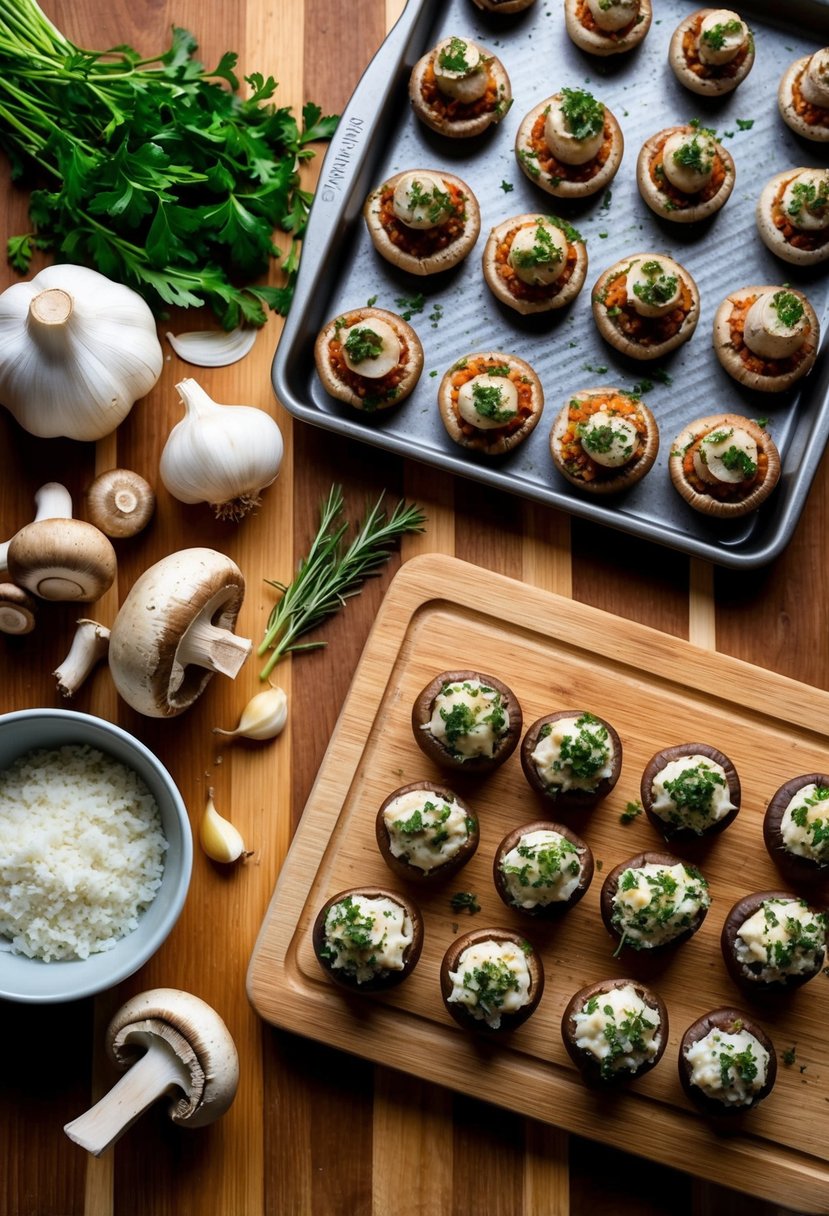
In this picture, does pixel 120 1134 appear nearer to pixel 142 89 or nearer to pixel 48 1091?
pixel 48 1091

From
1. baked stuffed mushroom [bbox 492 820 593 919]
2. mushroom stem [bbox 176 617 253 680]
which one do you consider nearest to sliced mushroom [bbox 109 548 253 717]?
mushroom stem [bbox 176 617 253 680]

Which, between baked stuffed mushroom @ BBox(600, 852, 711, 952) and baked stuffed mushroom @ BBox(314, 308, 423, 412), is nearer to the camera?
baked stuffed mushroom @ BBox(600, 852, 711, 952)

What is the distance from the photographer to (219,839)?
11.1ft

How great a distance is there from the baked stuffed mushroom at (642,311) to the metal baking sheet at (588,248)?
0.08m

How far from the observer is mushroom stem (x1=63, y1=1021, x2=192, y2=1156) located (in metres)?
3.05

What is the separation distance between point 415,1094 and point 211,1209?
26.8 inches

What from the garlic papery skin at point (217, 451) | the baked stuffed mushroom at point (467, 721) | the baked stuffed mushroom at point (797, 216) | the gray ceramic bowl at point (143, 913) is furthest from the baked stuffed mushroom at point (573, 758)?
the baked stuffed mushroom at point (797, 216)

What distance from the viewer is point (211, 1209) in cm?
336

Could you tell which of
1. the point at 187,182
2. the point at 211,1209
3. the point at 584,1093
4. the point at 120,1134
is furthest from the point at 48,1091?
the point at 187,182

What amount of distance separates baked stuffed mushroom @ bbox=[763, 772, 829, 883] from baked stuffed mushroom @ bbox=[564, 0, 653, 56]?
2331mm

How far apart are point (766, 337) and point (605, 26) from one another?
1105 mm

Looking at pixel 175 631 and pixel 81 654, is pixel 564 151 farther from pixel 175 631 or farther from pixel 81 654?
pixel 81 654

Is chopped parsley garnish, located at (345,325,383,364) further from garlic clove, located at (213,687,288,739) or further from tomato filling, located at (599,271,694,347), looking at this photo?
garlic clove, located at (213,687,288,739)

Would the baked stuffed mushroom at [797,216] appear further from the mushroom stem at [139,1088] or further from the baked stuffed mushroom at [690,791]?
the mushroom stem at [139,1088]
